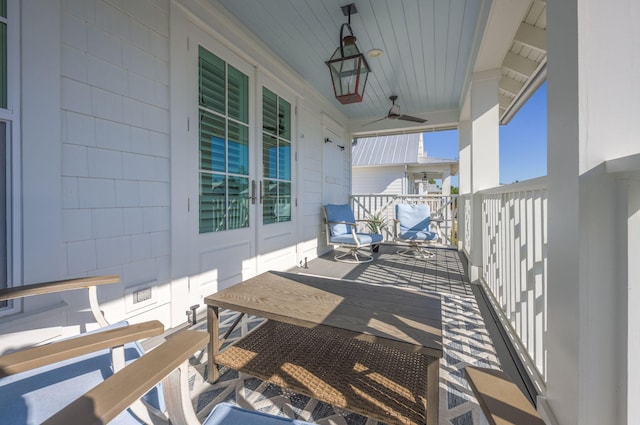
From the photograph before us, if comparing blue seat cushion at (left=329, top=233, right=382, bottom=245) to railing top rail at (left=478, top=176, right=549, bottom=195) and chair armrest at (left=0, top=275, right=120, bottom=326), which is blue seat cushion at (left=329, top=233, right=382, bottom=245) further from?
chair armrest at (left=0, top=275, right=120, bottom=326)

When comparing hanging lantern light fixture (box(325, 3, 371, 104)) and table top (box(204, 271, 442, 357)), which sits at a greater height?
hanging lantern light fixture (box(325, 3, 371, 104))

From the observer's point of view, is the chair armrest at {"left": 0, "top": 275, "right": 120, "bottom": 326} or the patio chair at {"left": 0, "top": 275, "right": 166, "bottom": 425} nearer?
the patio chair at {"left": 0, "top": 275, "right": 166, "bottom": 425}

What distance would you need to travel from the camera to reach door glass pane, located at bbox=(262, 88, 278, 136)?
331 centimetres

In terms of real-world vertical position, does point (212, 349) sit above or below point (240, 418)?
below

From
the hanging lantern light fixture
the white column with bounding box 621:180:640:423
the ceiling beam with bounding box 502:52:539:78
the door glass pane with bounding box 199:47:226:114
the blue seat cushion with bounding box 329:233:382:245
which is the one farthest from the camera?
the blue seat cushion with bounding box 329:233:382:245

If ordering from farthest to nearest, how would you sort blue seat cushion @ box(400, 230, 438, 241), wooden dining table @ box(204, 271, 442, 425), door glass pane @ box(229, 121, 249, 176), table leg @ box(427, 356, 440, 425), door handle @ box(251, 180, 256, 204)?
blue seat cushion @ box(400, 230, 438, 241), door handle @ box(251, 180, 256, 204), door glass pane @ box(229, 121, 249, 176), wooden dining table @ box(204, 271, 442, 425), table leg @ box(427, 356, 440, 425)

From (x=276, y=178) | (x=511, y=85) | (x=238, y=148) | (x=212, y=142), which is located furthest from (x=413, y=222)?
(x=212, y=142)

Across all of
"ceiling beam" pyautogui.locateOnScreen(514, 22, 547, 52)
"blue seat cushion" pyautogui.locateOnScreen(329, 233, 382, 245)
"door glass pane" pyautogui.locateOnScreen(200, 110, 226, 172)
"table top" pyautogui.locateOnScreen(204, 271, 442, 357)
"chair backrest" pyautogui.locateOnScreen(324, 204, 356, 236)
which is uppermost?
"ceiling beam" pyautogui.locateOnScreen(514, 22, 547, 52)

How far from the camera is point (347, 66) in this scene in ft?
8.88

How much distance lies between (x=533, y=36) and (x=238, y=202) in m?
3.45

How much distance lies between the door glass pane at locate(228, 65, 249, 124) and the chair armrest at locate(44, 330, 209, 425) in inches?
96.1

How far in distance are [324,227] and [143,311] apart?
3.30 m

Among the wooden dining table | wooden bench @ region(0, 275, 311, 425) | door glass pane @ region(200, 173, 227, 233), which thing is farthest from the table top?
door glass pane @ region(200, 173, 227, 233)

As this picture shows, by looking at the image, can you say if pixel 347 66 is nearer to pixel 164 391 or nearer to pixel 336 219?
pixel 336 219
